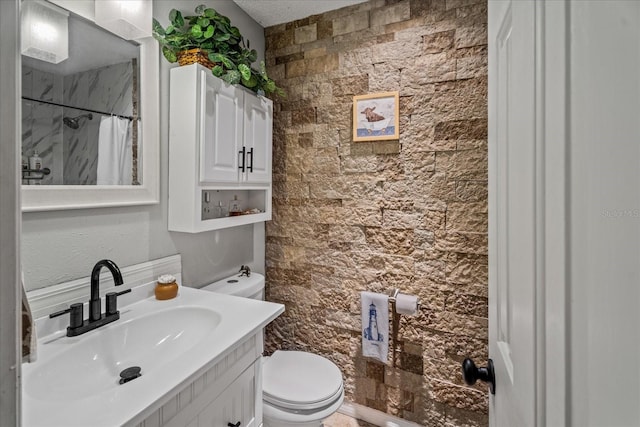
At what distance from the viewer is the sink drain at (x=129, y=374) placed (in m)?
0.98

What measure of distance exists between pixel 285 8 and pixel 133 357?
2.02 meters

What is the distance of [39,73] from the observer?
41.8 inches

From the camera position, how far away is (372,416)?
1.92m

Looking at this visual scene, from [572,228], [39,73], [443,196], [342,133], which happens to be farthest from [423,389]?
[39,73]

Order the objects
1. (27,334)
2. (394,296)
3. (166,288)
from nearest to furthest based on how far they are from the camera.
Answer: (27,334) < (166,288) < (394,296)

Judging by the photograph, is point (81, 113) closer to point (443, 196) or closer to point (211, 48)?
point (211, 48)

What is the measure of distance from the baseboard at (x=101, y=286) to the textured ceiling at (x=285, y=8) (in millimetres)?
1566

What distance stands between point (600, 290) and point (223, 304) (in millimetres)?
1236

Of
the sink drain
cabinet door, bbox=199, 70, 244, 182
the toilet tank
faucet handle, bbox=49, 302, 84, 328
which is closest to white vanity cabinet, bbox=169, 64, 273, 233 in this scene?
cabinet door, bbox=199, 70, 244, 182

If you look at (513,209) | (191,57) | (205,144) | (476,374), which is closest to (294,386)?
(476,374)

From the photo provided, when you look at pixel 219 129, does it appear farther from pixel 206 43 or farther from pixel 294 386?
pixel 294 386

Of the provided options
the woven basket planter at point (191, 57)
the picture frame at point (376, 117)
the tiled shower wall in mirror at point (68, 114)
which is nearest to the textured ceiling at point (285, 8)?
the picture frame at point (376, 117)

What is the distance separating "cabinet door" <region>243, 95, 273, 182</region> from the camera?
1.79m

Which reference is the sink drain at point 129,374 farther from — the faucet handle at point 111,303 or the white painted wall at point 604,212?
the white painted wall at point 604,212
